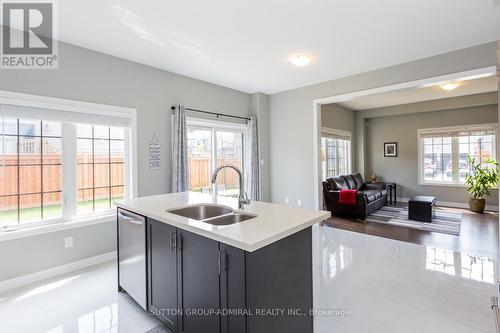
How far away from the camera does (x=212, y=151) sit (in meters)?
4.98

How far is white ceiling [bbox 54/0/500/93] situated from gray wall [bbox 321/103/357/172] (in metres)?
2.59

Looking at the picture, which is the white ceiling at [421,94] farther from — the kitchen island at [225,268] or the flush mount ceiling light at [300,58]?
the kitchen island at [225,268]

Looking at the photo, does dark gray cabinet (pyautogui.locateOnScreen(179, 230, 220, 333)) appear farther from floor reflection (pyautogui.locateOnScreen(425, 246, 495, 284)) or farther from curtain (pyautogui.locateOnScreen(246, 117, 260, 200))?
curtain (pyautogui.locateOnScreen(246, 117, 260, 200))

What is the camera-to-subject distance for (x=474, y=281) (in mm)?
2666

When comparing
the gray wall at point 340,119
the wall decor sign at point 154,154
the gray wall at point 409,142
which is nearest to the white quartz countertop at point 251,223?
the wall decor sign at point 154,154

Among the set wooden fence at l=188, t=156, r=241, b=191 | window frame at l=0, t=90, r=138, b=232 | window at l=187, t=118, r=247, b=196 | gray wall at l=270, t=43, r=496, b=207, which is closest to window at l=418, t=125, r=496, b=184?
gray wall at l=270, t=43, r=496, b=207

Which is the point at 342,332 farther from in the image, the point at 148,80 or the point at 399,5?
the point at 148,80

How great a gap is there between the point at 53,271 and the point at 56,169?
122cm

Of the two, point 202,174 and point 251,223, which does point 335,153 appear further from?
point 251,223

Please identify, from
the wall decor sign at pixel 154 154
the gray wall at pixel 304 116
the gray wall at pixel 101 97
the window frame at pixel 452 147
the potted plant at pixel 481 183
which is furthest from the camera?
the window frame at pixel 452 147

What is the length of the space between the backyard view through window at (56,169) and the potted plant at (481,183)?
7.59 m

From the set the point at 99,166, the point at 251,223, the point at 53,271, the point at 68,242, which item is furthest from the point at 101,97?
the point at 251,223

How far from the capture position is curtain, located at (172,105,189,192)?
409 cm

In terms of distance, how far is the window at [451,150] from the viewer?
6389mm
